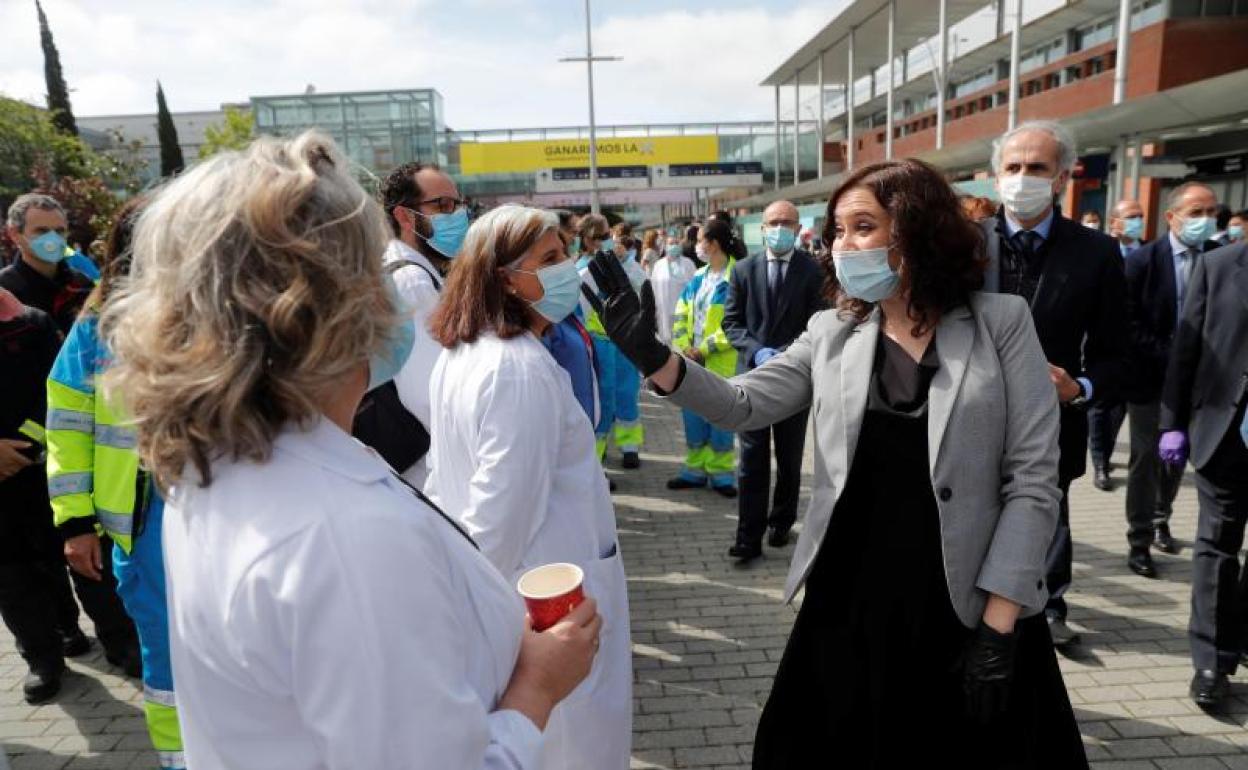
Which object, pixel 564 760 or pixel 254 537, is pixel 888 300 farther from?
pixel 254 537

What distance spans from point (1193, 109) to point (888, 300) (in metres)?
11.8

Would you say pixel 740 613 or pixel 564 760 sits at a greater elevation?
pixel 564 760

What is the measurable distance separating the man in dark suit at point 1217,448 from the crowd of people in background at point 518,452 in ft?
0.04

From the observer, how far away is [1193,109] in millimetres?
11008

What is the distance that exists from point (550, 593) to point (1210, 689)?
324 cm

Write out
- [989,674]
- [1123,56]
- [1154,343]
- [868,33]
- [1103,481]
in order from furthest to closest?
[868,33], [1123,56], [1103,481], [1154,343], [989,674]

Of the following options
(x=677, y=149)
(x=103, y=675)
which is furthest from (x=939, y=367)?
(x=677, y=149)

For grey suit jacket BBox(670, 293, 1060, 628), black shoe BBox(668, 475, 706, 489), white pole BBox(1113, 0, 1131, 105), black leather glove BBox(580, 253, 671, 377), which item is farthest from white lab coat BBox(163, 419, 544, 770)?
white pole BBox(1113, 0, 1131, 105)

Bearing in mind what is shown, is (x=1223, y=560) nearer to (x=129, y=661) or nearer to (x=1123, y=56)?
(x=129, y=661)

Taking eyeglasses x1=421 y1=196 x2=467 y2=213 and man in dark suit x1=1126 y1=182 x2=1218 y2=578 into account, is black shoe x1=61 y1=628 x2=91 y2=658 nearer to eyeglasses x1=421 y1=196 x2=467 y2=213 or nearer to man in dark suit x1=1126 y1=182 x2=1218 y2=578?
eyeglasses x1=421 y1=196 x2=467 y2=213

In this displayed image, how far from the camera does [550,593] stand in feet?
4.44

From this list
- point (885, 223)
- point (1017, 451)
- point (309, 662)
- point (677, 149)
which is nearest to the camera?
point (309, 662)

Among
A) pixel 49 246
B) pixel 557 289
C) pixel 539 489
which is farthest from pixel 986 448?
pixel 49 246

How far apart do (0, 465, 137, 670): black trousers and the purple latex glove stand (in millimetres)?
4889
